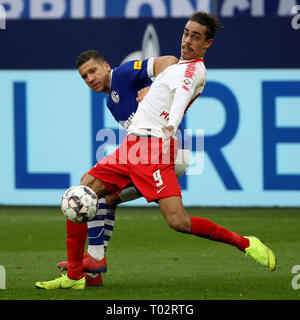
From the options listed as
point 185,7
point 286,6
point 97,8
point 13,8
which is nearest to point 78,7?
point 97,8

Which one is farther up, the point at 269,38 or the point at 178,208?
the point at 269,38

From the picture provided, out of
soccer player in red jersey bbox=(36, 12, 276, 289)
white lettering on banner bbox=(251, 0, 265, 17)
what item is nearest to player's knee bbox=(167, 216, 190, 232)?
soccer player in red jersey bbox=(36, 12, 276, 289)

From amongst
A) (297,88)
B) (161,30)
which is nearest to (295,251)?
(297,88)

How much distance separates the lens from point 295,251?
7719 millimetres

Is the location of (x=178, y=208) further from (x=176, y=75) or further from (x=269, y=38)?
(x=269, y=38)

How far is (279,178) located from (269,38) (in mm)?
1770

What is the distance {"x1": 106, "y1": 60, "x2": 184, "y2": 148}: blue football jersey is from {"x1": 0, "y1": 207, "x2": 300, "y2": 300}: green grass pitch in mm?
1170

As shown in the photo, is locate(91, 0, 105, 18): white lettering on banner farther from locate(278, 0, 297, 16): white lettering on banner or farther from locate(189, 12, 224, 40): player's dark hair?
locate(189, 12, 224, 40): player's dark hair

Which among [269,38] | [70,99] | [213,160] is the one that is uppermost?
[269,38]

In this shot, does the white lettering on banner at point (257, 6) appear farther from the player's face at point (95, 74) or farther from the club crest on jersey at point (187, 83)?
the club crest on jersey at point (187, 83)

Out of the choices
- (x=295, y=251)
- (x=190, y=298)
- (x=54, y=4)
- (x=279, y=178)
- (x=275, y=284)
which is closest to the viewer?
(x=190, y=298)

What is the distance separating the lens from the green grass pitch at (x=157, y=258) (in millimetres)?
5715

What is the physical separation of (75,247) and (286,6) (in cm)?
685

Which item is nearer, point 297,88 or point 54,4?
point 297,88
